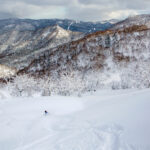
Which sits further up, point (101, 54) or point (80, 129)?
point (101, 54)

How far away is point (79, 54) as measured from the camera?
139375 millimetres

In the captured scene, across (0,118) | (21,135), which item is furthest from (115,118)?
(0,118)

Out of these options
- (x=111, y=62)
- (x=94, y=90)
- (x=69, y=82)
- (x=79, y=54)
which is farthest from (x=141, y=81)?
(x=79, y=54)

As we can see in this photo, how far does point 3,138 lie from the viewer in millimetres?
27953

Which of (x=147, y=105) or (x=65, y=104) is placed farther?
(x=65, y=104)

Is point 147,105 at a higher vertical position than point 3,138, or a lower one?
higher

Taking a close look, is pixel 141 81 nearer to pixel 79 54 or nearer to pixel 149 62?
pixel 149 62

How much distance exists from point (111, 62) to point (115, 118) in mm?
94599

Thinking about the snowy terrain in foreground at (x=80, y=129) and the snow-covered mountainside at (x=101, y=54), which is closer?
the snowy terrain in foreground at (x=80, y=129)

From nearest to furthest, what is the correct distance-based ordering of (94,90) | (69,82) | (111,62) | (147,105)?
(147,105) → (69,82) → (94,90) → (111,62)

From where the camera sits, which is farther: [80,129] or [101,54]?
[101,54]

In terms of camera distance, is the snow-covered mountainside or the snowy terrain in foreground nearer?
the snowy terrain in foreground

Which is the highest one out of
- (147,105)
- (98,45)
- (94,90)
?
(98,45)

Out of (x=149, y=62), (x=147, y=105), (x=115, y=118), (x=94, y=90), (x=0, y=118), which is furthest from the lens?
(x=149, y=62)
